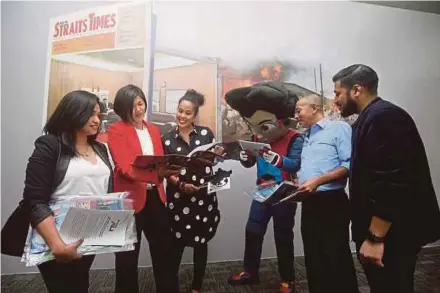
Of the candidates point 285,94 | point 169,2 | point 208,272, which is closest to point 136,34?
point 169,2

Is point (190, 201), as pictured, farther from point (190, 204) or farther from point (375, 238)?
point (375, 238)

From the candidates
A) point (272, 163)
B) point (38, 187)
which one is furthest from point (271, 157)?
point (38, 187)

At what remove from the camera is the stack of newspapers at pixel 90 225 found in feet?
3.85

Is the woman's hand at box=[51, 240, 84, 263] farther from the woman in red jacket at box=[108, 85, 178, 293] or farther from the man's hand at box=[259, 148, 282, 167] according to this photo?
the man's hand at box=[259, 148, 282, 167]

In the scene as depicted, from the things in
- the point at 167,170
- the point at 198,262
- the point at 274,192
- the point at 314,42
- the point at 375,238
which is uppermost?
the point at 314,42

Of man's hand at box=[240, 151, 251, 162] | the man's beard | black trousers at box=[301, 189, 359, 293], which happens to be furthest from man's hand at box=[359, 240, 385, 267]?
man's hand at box=[240, 151, 251, 162]

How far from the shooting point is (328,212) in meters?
1.56

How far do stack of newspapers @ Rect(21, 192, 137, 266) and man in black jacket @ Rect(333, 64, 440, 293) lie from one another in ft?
2.95

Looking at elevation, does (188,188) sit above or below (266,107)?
below

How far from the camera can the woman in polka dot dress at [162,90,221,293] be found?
170 centimetres

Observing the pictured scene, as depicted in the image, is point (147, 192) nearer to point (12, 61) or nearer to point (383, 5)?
point (12, 61)

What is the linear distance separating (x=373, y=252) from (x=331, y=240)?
402 mm

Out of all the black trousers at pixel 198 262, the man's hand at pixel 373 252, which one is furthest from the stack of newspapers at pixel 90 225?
the man's hand at pixel 373 252

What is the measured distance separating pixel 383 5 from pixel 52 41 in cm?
195
